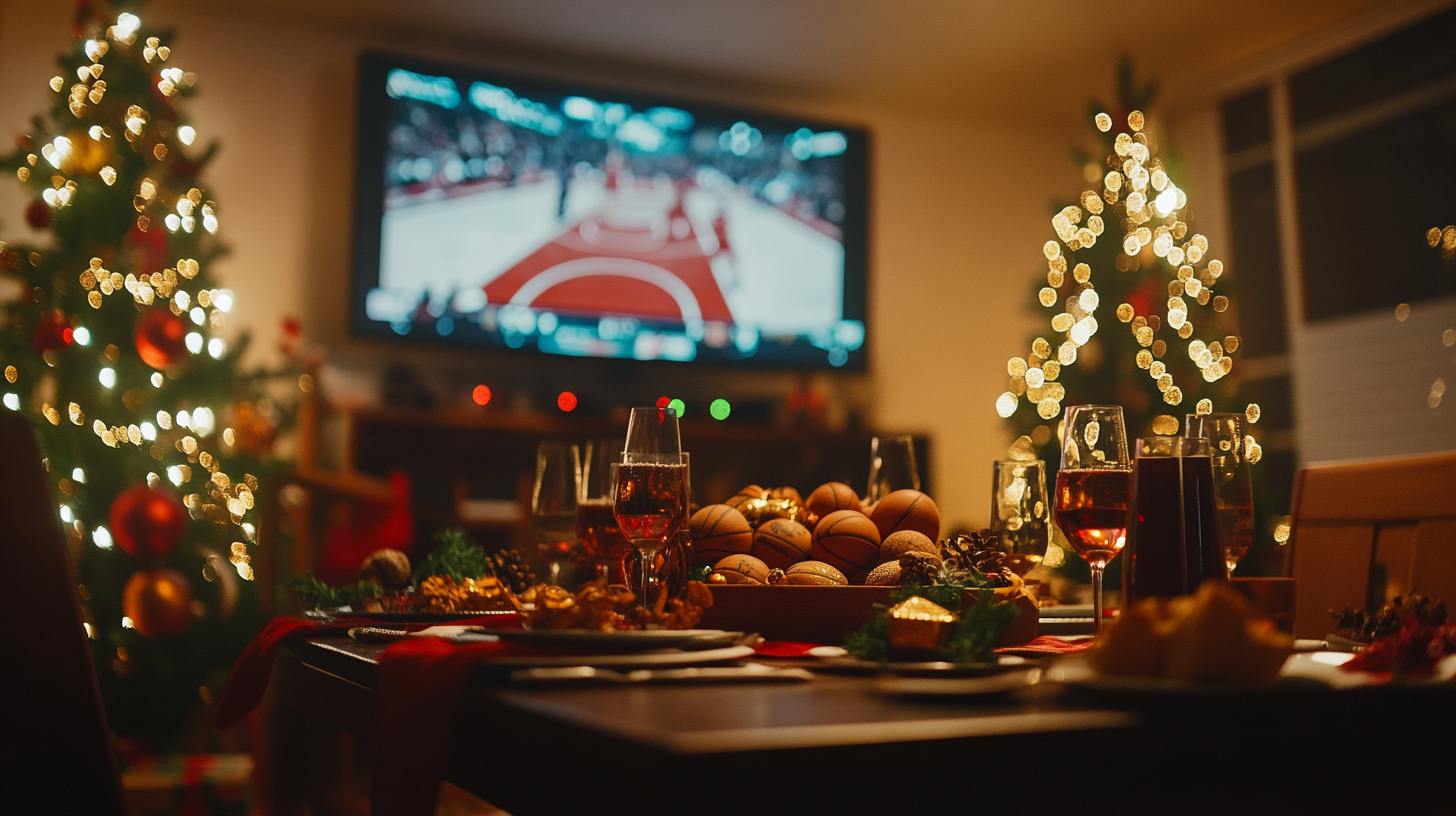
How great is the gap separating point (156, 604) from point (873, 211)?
3.87 metres

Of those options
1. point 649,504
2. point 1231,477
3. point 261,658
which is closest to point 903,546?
point 649,504

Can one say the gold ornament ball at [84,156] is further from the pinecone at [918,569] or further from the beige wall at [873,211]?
the pinecone at [918,569]

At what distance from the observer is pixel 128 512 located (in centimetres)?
298

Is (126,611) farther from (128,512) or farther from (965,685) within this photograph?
(965,685)

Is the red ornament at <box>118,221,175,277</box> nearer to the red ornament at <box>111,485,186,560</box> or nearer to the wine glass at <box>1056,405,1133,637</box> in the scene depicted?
the red ornament at <box>111,485,186,560</box>

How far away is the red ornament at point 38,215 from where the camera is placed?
3.18 m

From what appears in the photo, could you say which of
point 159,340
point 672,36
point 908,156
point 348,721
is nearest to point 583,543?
point 348,721

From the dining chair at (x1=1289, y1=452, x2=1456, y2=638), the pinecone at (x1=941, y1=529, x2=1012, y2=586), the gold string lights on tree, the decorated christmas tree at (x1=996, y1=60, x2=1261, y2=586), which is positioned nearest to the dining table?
the pinecone at (x1=941, y1=529, x2=1012, y2=586)

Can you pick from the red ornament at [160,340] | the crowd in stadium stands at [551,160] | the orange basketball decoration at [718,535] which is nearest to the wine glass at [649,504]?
the orange basketball decoration at [718,535]

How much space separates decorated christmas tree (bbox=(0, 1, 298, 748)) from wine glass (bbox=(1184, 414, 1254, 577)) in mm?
2826

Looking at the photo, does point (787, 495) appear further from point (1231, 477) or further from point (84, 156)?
point (84, 156)

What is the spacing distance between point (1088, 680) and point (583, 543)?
731 millimetres

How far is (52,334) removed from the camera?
3.13 meters

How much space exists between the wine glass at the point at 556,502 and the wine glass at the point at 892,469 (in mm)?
375
